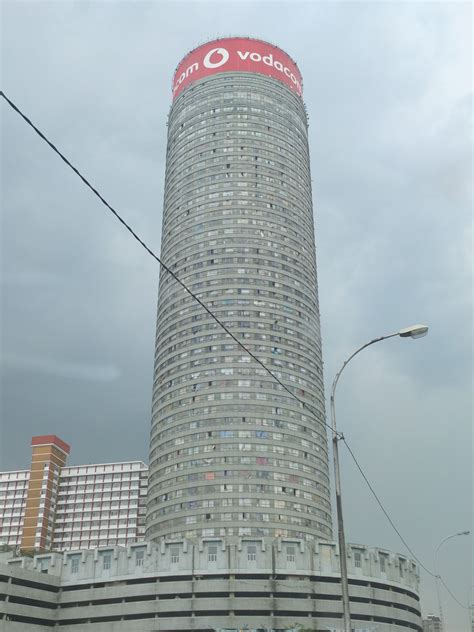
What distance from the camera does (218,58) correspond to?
16075cm

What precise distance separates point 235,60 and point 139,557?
118m

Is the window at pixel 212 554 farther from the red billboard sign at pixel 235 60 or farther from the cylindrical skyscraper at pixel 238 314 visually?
the red billboard sign at pixel 235 60

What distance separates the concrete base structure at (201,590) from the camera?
3553 inches

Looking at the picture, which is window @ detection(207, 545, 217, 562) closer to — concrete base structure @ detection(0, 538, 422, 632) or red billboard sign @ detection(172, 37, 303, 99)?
concrete base structure @ detection(0, 538, 422, 632)

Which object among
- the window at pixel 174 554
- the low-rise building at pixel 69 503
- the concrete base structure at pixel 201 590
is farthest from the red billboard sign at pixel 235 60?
the concrete base structure at pixel 201 590

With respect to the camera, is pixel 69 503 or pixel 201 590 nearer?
pixel 201 590

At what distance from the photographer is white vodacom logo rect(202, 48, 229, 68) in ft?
525

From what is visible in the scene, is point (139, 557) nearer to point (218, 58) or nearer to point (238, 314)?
→ point (238, 314)

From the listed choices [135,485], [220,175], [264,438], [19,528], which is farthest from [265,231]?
[19,528]

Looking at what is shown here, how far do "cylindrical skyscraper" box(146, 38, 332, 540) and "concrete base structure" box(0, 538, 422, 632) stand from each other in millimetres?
20459

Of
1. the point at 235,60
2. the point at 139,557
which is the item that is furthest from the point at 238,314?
the point at 235,60

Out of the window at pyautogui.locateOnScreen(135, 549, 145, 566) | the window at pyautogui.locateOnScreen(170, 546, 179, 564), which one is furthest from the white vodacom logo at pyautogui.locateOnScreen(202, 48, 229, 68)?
the window at pyautogui.locateOnScreen(135, 549, 145, 566)

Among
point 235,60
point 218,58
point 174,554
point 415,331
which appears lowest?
point 415,331

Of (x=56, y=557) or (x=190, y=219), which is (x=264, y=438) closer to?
(x=56, y=557)
